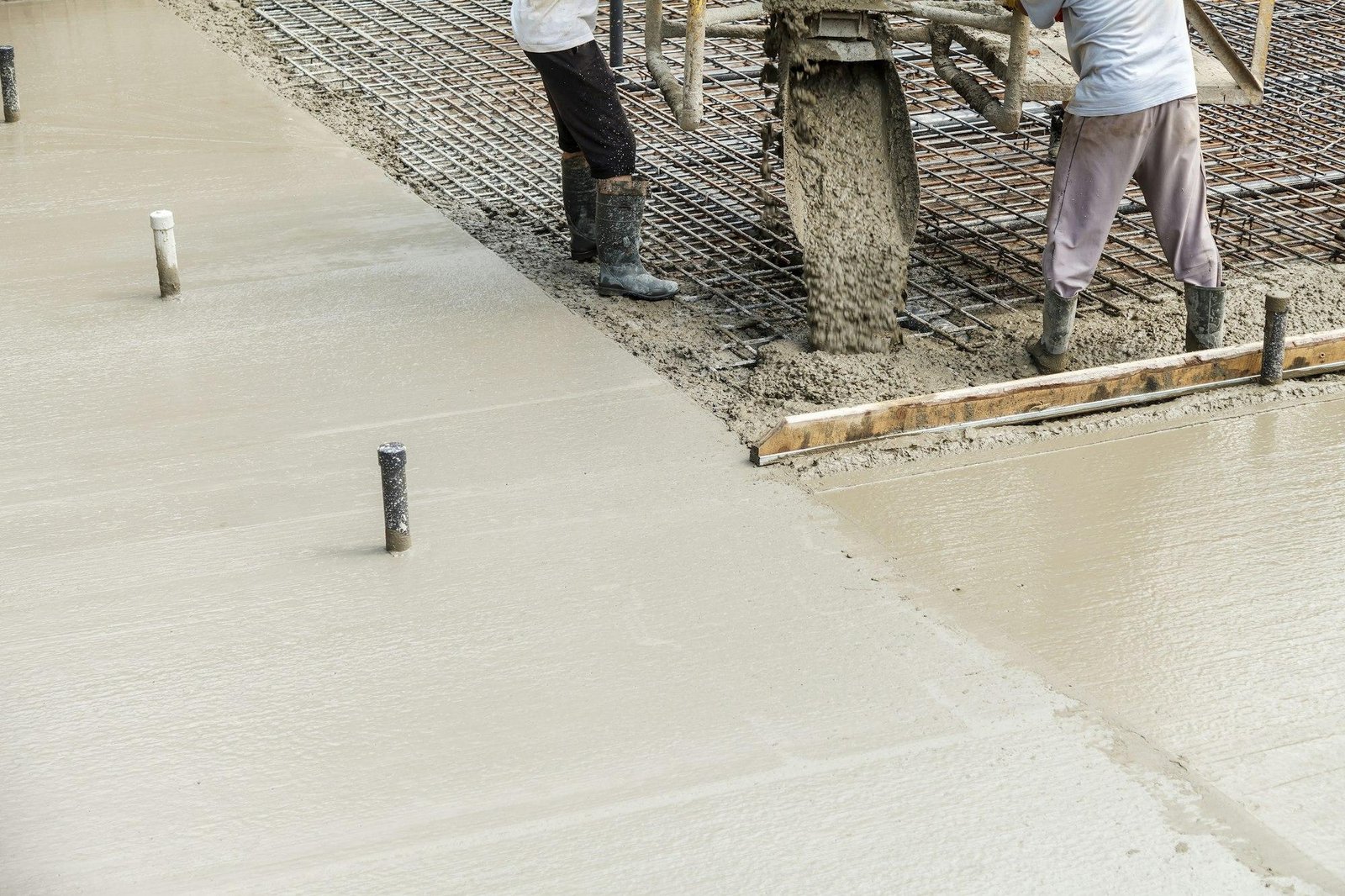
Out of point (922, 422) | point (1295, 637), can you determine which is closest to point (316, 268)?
point (922, 422)

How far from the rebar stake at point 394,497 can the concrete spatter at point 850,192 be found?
1.76 meters

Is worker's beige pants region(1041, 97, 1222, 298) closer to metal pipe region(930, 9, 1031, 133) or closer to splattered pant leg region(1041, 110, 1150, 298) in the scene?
splattered pant leg region(1041, 110, 1150, 298)

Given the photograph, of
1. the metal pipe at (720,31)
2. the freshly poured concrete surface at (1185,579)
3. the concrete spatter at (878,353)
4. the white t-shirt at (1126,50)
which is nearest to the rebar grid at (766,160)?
the concrete spatter at (878,353)

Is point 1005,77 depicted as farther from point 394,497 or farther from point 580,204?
point 394,497

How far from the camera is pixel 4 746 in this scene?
9.84 ft

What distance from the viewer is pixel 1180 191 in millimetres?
4609

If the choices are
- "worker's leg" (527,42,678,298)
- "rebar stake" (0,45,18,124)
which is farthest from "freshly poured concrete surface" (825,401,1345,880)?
"rebar stake" (0,45,18,124)

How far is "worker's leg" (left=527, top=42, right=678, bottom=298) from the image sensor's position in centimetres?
529

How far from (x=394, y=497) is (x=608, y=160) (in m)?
2.14

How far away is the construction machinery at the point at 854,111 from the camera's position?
15.9 feet

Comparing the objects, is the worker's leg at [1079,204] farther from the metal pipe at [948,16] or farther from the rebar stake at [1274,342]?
the rebar stake at [1274,342]

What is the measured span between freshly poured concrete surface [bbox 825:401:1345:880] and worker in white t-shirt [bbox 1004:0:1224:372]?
0.57 metres

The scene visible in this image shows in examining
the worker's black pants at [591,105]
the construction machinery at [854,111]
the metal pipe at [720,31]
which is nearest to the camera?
the construction machinery at [854,111]

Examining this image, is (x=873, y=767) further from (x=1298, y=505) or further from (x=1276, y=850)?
(x=1298, y=505)
